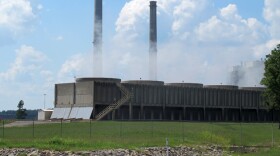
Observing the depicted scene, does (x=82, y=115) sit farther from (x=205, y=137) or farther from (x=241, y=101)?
(x=205, y=137)

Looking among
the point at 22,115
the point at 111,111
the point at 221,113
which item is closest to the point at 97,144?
the point at 111,111

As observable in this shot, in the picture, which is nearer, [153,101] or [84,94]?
[84,94]

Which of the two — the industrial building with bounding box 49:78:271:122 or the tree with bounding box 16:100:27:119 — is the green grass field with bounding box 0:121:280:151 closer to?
the industrial building with bounding box 49:78:271:122

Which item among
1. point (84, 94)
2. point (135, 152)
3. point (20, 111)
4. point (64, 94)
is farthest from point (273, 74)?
point (20, 111)

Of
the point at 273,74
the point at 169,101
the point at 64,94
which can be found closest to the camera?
the point at 273,74

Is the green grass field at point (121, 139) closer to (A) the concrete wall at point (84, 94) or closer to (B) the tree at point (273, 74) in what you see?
(B) the tree at point (273, 74)

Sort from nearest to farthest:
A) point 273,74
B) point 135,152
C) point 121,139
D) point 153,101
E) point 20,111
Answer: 1. point 135,152
2. point 121,139
3. point 273,74
4. point 153,101
5. point 20,111

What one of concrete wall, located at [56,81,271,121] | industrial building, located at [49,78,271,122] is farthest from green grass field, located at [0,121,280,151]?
concrete wall, located at [56,81,271,121]

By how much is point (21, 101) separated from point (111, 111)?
254 feet

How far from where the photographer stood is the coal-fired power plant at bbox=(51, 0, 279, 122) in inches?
4749

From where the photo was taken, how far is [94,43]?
518 feet

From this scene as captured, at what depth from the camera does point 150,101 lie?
128 metres

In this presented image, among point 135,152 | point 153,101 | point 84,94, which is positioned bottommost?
point 135,152

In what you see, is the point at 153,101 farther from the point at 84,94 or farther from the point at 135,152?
the point at 135,152
